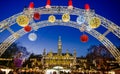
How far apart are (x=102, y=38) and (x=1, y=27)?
5.42 meters

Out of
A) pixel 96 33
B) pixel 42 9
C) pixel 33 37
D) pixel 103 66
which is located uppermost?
pixel 42 9

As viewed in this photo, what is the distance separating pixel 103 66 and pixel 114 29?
3.91 m

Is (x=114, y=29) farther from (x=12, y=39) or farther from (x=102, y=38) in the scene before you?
(x=12, y=39)

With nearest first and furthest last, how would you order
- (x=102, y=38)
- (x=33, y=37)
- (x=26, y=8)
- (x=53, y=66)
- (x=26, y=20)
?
(x=26, y=20) < (x=33, y=37) < (x=26, y=8) < (x=102, y=38) < (x=53, y=66)

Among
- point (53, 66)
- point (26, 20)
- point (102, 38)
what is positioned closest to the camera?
point (26, 20)

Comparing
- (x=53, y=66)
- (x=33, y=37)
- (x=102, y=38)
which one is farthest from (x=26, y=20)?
(x=53, y=66)

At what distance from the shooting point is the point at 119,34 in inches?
515

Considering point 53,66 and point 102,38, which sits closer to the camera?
point 102,38

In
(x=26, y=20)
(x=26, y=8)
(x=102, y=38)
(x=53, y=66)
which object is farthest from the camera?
(x=53, y=66)

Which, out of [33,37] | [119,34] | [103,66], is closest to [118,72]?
[119,34]

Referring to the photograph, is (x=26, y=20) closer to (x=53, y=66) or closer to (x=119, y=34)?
(x=119, y=34)

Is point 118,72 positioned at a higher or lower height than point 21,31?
lower

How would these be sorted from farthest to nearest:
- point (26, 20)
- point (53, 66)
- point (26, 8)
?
point (53, 66) → point (26, 8) → point (26, 20)

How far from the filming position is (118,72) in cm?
1291
